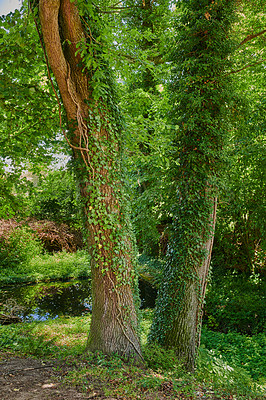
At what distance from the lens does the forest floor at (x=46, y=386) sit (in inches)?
101

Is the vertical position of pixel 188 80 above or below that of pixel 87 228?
above

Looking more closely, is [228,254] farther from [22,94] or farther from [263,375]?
[22,94]

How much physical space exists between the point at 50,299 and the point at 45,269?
2.97m

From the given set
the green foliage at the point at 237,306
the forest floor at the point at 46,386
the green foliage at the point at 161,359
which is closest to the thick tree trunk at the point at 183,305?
the green foliage at the point at 161,359

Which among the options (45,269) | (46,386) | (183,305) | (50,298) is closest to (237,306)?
(183,305)

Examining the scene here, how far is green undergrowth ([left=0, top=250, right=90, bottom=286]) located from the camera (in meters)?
11.4

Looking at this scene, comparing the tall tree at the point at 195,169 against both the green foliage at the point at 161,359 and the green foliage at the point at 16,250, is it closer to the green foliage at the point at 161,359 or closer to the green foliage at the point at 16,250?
the green foliage at the point at 161,359

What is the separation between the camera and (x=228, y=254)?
9305 millimetres

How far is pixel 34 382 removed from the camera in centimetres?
281

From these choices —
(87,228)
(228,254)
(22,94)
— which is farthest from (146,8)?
(87,228)

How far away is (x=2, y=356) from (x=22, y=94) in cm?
360

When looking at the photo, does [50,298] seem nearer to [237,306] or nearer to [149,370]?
[237,306]

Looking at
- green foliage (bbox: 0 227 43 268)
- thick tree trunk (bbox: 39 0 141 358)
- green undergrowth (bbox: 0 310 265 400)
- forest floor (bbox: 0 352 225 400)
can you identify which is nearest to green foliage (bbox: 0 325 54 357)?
green undergrowth (bbox: 0 310 265 400)

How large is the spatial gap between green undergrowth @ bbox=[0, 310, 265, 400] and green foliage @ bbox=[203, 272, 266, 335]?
857 millimetres
